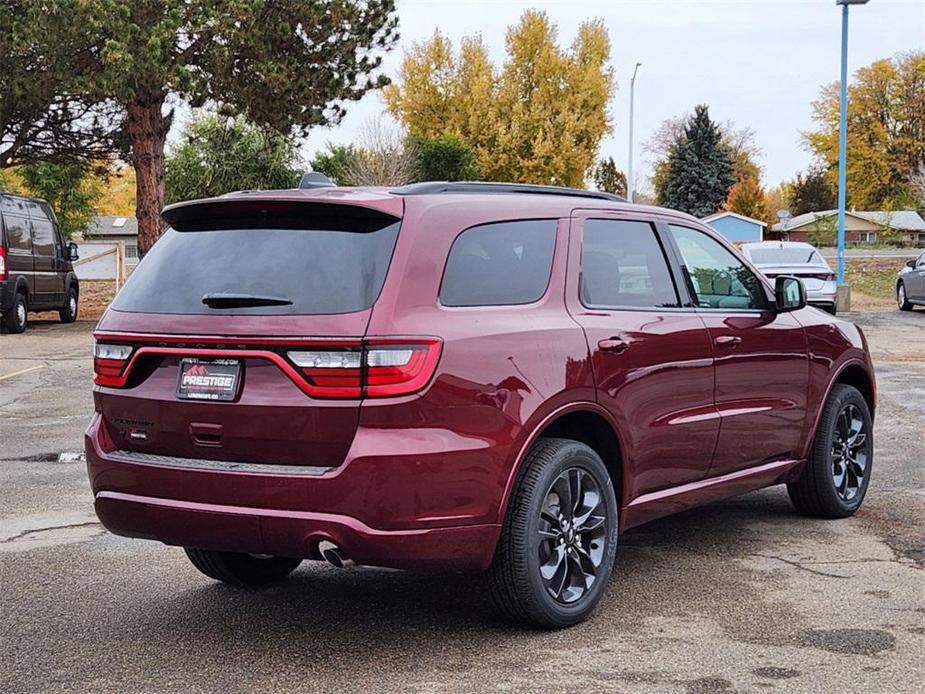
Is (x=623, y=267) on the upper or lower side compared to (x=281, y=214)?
lower

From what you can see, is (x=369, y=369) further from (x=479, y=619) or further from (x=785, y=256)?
(x=785, y=256)

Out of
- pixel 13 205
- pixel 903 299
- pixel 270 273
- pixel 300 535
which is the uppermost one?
pixel 13 205

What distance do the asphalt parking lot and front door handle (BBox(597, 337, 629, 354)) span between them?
3.45 ft

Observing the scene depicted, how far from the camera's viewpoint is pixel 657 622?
494 centimetres

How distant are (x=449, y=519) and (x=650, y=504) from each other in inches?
52.4

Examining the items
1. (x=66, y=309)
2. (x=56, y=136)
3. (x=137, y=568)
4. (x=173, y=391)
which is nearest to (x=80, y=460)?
(x=137, y=568)

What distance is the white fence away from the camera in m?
31.4

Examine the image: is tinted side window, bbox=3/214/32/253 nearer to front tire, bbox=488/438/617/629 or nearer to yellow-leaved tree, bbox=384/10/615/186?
front tire, bbox=488/438/617/629

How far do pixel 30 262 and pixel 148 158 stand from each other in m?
7.12

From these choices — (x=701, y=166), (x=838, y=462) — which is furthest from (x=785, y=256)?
(x=701, y=166)

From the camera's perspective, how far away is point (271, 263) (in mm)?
4605

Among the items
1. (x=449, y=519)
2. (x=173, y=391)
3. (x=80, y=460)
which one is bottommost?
(x=80, y=460)

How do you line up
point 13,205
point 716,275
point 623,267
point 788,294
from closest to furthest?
1. point 623,267
2. point 716,275
3. point 788,294
4. point 13,205

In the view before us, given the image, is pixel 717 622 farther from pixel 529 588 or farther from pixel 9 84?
pixel 9 84
